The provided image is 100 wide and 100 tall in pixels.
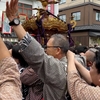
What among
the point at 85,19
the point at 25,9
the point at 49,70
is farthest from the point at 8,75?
the point at 85,19

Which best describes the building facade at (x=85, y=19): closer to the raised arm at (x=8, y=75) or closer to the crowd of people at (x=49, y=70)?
the crowd of people at (x=49, y=70)

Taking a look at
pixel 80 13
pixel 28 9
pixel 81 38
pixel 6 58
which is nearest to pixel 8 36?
pixel 28 9

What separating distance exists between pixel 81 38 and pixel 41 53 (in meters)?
17.7

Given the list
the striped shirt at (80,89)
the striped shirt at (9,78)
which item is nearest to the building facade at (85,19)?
the striped shirt at (80,89)

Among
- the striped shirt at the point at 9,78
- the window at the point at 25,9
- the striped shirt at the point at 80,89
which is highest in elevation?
the window at the point at 25,9

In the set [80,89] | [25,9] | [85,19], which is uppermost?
[25,9]

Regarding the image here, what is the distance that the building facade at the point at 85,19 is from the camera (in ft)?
60.6

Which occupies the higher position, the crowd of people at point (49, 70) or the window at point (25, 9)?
the window at point (25, 9)

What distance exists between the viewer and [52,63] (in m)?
1.60

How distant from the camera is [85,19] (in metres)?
19.8

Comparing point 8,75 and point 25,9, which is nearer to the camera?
point 8,75

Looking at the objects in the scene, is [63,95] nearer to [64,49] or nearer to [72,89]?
[72,89]

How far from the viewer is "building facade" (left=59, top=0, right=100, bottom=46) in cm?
1847

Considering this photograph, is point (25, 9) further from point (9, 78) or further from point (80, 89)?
point (9, 78)
